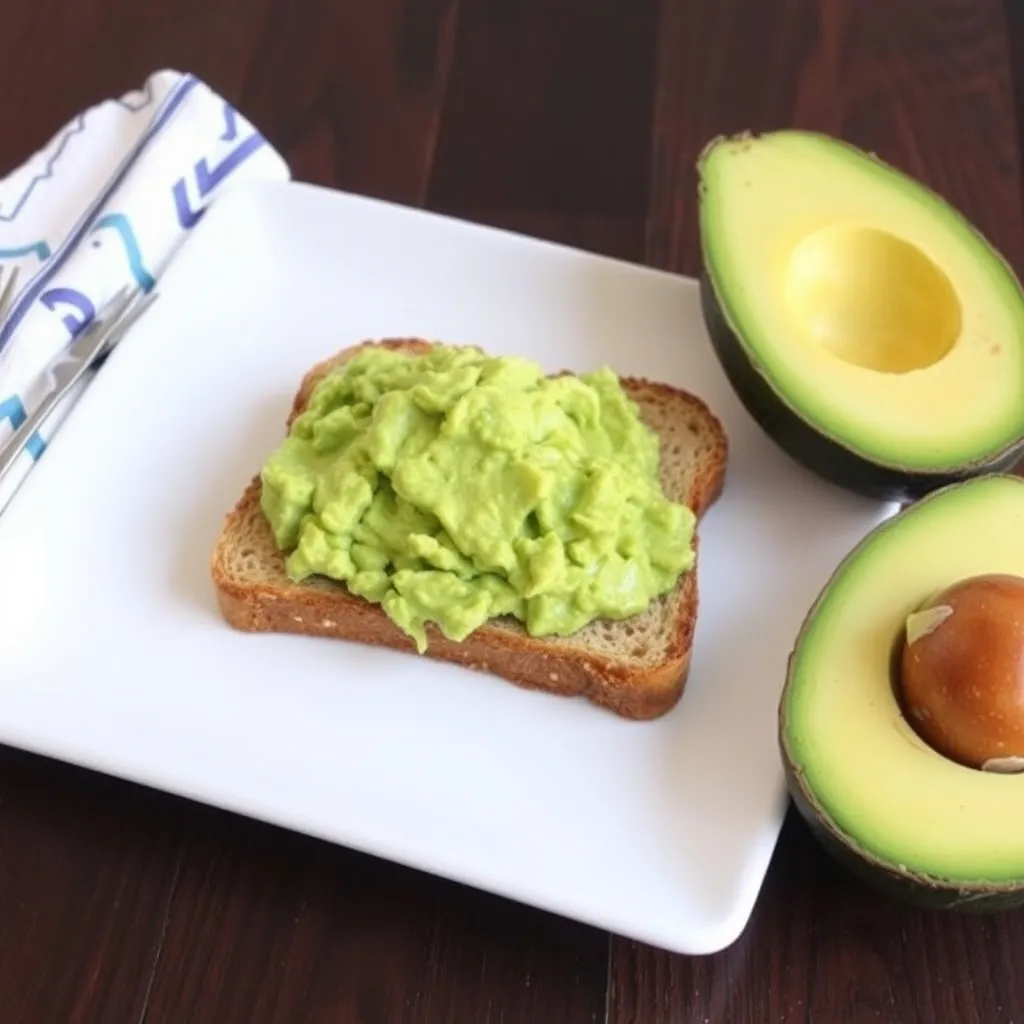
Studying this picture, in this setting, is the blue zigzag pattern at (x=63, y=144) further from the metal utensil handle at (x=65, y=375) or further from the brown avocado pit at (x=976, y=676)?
the brown avocado pit at (x=976, y=676)

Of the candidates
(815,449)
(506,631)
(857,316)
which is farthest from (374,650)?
(857,316)

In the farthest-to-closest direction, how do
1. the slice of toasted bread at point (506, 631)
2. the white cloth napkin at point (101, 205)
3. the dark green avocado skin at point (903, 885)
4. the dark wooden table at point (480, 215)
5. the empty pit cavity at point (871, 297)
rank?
the white cloth napkin at point (101, 205), the empty pit cavity at point (871, 297), the slice of toasted bread at point (506, 631), the dark wooden table at point (480, 215), the dark green avocado skin at point (903, 885)

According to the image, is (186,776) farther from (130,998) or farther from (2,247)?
(2,247)

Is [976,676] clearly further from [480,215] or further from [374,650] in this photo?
[480,215]

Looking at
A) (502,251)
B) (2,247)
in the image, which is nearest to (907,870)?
(502,251)

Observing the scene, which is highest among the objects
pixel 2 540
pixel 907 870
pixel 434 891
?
pixel 2 540

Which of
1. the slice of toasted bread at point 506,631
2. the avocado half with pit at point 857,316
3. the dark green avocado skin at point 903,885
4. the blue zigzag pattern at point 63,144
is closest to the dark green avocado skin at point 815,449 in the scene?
the avocado half with pit at point 857,316
